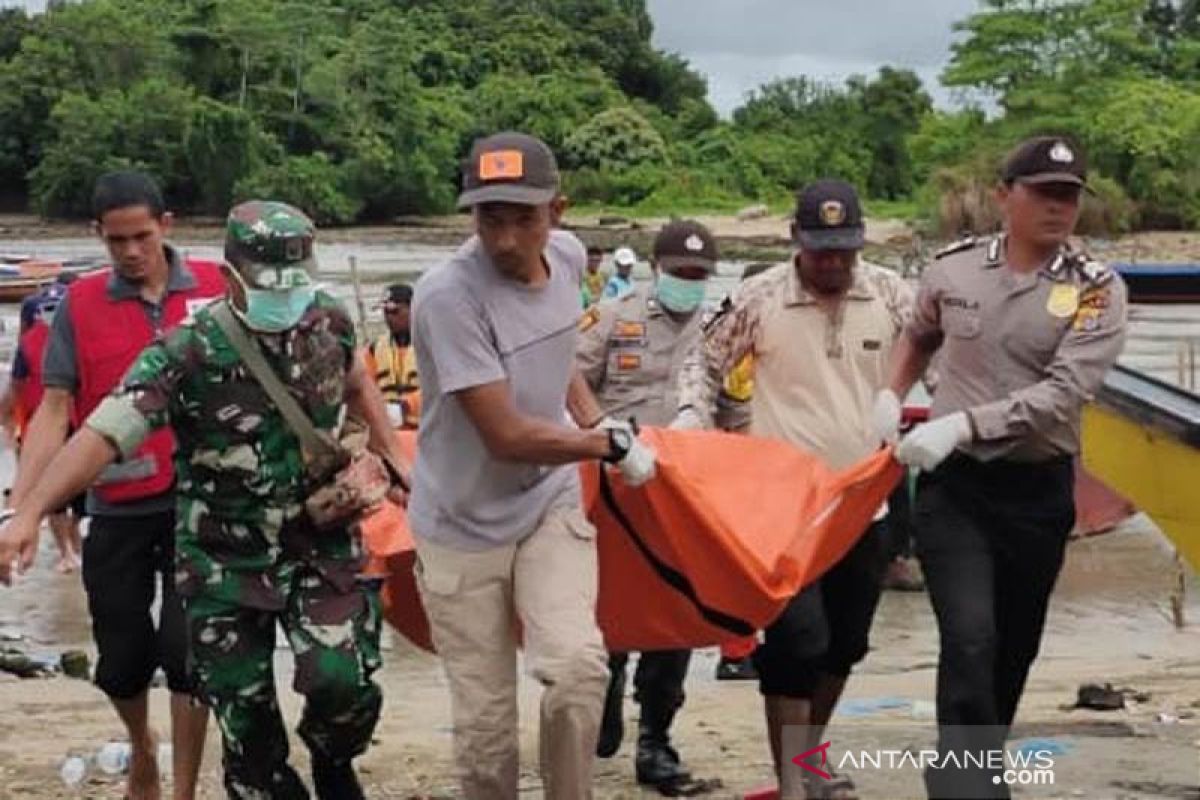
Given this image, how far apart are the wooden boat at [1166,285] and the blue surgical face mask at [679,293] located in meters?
30.6

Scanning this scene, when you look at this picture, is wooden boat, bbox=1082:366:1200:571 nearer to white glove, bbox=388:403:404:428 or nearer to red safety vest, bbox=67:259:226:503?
red safety vest, bbox=67:259:226:503

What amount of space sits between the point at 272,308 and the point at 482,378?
598 mm

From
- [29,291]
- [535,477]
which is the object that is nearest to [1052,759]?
[535,477]

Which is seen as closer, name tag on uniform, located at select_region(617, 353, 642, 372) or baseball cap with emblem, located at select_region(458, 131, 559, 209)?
baseball cap with emblem, located at select_region(458, 131, 559, 209)

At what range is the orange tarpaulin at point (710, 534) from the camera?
18.2ft

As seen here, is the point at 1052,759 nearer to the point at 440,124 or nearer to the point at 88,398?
the point at 88,398

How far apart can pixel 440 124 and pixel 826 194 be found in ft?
276

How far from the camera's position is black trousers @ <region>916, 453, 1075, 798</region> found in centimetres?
516

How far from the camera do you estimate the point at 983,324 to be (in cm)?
535

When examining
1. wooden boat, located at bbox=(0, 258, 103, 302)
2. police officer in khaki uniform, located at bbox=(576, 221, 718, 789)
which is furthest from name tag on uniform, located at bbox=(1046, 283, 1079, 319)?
wooden boat, located at bbox=(0, 258, 103, 302)

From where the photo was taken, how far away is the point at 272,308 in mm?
5148

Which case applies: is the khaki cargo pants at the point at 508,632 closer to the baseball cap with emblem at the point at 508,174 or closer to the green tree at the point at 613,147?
the baseball cap with emblem at the point at 508,174

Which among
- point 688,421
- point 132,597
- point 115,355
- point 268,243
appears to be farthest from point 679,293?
point 268,243

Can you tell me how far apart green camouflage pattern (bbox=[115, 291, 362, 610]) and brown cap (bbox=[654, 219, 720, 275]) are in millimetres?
2272
